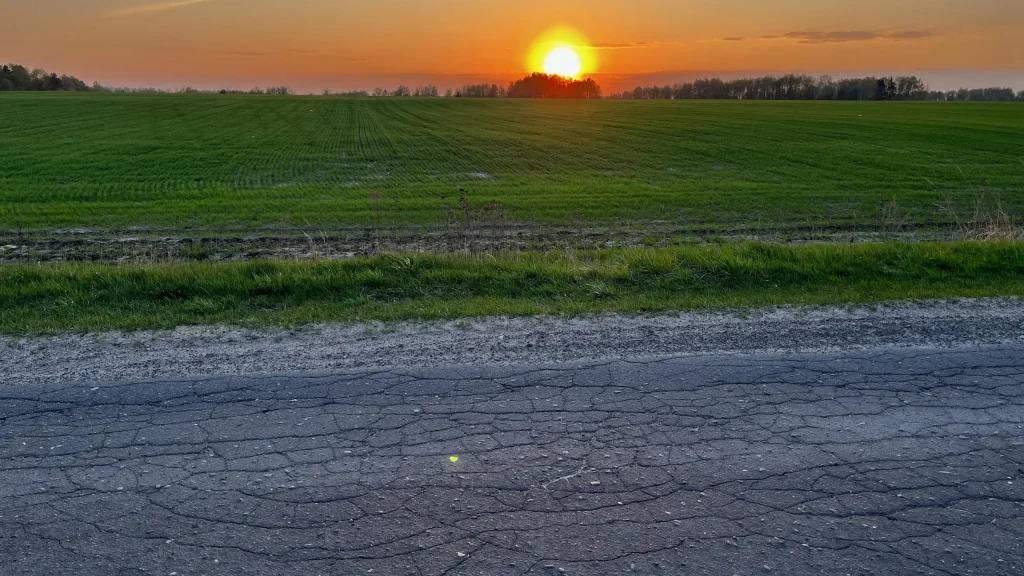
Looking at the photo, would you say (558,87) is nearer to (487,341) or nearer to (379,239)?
(379,239)

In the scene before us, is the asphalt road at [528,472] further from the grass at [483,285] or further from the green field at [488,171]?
the green field at [488,171]

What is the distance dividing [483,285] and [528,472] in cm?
445

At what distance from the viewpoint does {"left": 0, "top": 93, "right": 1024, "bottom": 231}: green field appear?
20.0 metres

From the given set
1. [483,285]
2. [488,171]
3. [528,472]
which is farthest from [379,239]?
[488,171]

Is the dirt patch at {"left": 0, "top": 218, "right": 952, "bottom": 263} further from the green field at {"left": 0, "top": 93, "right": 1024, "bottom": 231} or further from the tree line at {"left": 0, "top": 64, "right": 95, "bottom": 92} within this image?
the tree line at {"left": 0, "top": 64, "right": 95, "bottom": 92}

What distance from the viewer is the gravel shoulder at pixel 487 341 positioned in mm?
5910

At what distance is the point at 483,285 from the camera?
27.8ft

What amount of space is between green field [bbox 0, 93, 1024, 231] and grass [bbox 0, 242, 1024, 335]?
278 inches

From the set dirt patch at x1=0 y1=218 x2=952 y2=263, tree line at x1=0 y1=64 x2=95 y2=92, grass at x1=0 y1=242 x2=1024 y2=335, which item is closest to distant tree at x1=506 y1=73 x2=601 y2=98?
tree line at x1=0 y1=64 x2=95 y2=92

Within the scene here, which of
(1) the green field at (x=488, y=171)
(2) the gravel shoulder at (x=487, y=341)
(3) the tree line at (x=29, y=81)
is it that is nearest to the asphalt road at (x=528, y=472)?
(2) the gravel shoulder at (x=487, y=341)

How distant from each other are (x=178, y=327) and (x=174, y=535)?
148 inches

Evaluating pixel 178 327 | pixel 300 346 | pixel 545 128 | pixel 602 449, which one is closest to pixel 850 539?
pixel 602 449

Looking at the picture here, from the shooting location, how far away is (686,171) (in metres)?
30.8

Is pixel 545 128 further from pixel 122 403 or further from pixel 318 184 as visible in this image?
pixel 122 403
